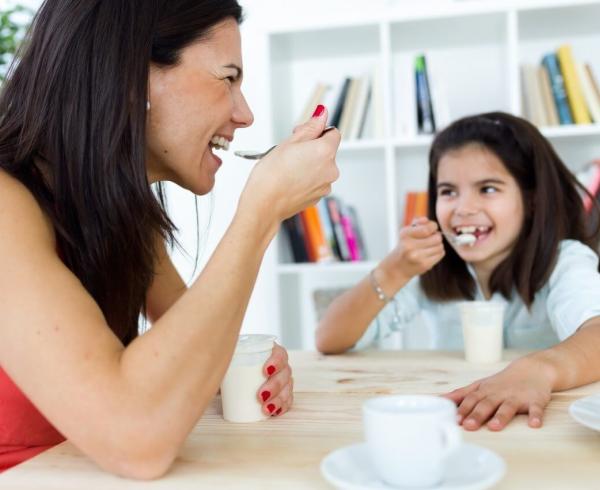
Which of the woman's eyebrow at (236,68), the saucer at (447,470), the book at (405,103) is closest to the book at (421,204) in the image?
the book at (405,103)

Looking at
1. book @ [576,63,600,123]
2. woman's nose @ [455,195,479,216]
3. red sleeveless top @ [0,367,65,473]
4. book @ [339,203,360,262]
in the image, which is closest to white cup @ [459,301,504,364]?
woman's nose @ [455,195,479,216]

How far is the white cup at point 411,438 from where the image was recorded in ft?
1.86

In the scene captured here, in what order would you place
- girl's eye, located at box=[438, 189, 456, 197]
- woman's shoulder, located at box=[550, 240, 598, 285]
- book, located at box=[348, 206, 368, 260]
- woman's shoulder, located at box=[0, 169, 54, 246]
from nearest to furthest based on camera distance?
woman's shoulder, located at box=[0, 169, 54, 246]
woman's shoulder, located at box=[550, 240, 598, 285]
girl's eye, located at box=[438, 189, 456, 197]
book, located at box=[348, 206, 368, 260]

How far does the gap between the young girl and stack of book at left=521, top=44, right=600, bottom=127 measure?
773mm

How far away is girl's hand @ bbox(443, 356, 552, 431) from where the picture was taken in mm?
838

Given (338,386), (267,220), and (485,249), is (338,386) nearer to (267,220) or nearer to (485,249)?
(267,220)

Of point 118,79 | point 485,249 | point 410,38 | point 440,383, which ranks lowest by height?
point 440,383

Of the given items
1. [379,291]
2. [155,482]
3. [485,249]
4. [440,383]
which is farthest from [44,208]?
[485,249]

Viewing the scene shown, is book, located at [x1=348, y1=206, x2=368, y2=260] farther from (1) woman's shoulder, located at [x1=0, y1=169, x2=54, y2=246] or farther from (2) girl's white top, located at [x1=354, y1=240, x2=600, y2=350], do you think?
(1) woman's shoulder, located at [x1=0, y1=169, x2=54, y2=246]

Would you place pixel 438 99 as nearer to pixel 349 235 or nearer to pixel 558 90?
pixel 558 90

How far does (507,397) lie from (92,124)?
0.63 meters

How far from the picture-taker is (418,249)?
1.47 m

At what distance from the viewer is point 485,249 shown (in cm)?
170

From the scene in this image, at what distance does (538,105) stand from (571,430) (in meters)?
1.86
